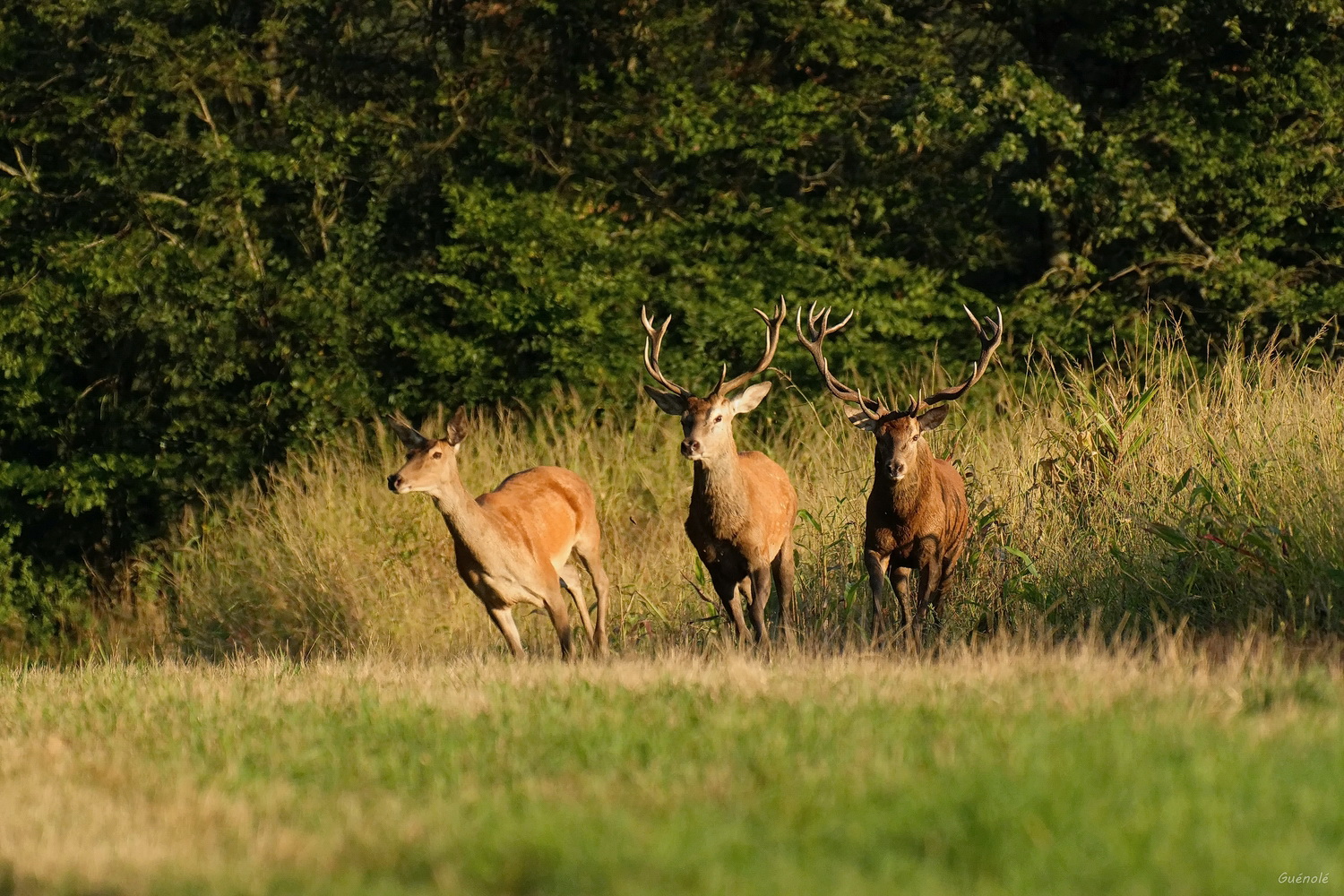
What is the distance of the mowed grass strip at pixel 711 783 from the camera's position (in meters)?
4.44

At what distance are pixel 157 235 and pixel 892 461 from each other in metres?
13.0

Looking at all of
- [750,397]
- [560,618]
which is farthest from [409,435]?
[750,397]

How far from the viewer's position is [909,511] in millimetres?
9477

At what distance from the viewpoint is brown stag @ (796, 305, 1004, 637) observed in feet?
30.9

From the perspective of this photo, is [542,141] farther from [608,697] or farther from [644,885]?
[644,885]

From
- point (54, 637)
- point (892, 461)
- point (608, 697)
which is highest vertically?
point (892, 461)

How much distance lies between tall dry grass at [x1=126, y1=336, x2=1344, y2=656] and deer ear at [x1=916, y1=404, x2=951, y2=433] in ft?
2.87

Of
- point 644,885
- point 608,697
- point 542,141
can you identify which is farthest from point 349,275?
point 644,885

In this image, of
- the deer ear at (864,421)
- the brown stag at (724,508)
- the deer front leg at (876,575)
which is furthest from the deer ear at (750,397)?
the deer front leg at (876,575)

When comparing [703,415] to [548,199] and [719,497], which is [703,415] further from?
[548,199]

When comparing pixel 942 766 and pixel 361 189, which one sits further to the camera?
pixel 361 189

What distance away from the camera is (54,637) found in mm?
20469

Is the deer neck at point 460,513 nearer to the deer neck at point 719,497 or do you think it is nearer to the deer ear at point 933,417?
the deer neck at point 719,497

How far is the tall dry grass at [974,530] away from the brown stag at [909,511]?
34 centimetres
